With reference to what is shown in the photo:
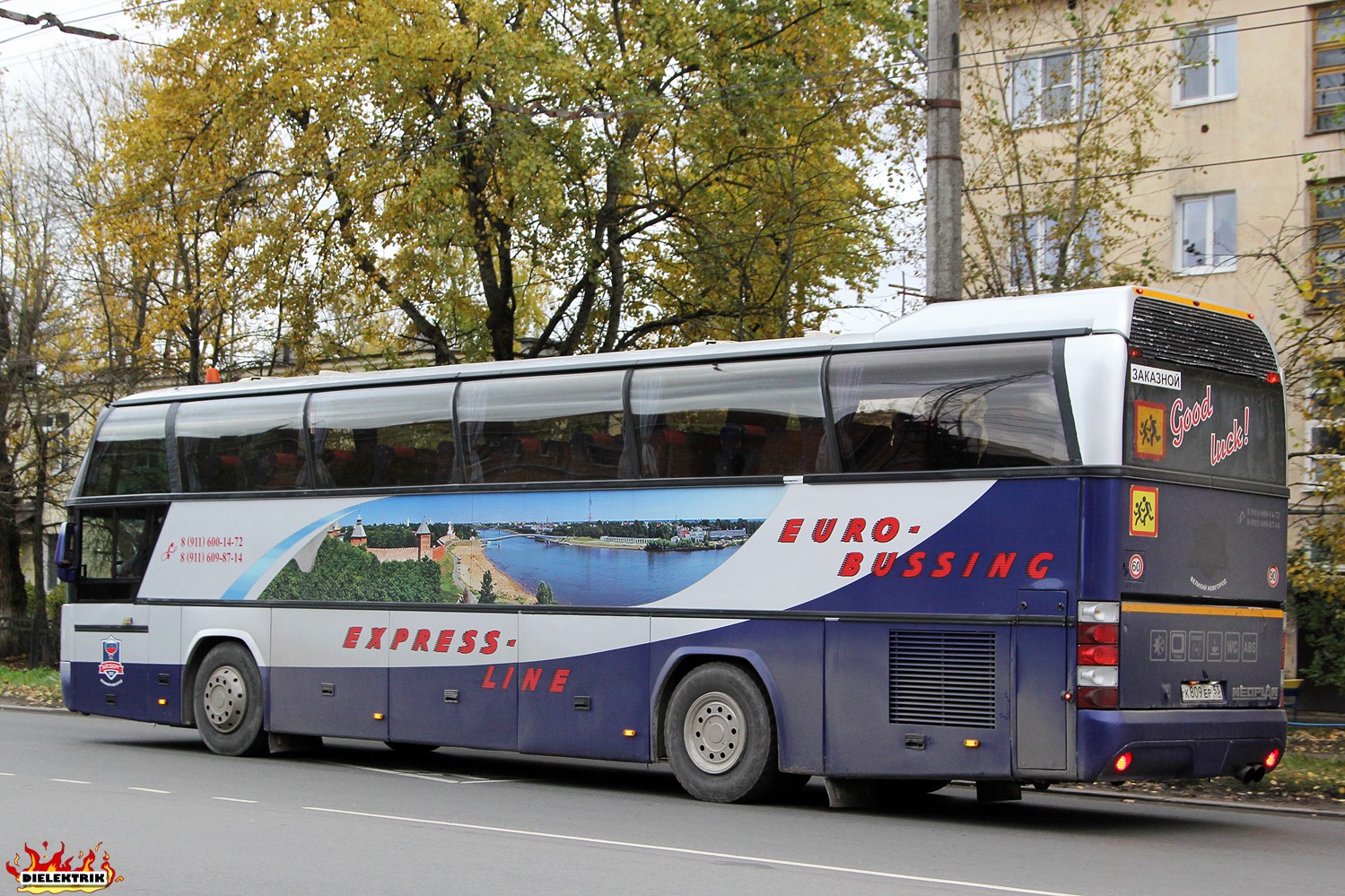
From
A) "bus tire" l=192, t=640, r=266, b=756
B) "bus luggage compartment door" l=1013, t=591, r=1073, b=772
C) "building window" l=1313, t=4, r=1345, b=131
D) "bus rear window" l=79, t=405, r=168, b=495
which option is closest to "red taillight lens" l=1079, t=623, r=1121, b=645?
"bus luggage compartment door" l=1013, t=591, r=1073, b=772

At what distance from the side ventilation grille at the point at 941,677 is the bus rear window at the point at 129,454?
934 cm

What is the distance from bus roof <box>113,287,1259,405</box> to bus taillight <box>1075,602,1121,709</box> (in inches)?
75.1

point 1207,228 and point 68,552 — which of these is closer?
point 68,552

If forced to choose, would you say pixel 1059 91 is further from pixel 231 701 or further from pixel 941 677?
pixel 231 701

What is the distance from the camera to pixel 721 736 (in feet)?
42.3

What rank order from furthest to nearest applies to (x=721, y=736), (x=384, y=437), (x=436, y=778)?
(x=384, y=437) → (x=436, y=778) → (x=721, y=736)

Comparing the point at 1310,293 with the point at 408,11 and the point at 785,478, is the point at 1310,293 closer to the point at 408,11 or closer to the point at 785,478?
the point at 785,478

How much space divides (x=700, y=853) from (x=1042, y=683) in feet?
9.13

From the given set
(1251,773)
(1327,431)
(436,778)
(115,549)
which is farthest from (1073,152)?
(115,549)

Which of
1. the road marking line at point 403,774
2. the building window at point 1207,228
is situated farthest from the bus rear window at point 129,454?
the building window at point 1207,228

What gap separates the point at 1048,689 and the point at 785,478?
2.72 metres

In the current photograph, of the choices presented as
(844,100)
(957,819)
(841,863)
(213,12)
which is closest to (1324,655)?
(844,100)

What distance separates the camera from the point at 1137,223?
92.5 ft

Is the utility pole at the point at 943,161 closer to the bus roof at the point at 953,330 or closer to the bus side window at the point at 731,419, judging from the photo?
the bus roof at the point at 953,330
